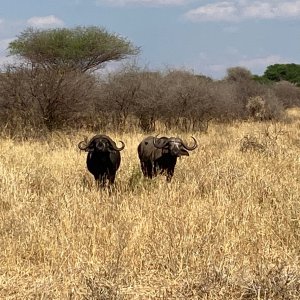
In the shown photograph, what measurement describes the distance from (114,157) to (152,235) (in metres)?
3.70

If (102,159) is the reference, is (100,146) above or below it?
above

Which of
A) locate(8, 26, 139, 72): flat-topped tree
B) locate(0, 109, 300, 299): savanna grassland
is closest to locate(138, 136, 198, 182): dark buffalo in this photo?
locate(0, 109, 300, 299): savanna grassland

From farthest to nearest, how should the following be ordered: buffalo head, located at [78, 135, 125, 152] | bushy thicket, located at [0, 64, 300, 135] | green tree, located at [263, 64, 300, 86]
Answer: green tree, located at [263, 64, 300, 86], bushy thicket, located at [0, 64, 300, 135], buffalo head, located at [78, 135, 125, 152]

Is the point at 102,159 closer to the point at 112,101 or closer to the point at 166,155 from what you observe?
the point at 166,155

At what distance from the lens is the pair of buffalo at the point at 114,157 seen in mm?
9023

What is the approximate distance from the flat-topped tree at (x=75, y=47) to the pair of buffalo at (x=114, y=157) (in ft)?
53.6

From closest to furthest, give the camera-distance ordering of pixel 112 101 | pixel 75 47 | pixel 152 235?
pixel 152 235 < pixel 112 101 < pixel 75 47

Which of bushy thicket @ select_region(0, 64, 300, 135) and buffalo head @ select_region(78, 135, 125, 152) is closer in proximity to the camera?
buffalo head @ select_region(78, 135, 125, 152)

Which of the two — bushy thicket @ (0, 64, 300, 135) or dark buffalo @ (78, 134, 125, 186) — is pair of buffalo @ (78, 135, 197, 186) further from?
bushy thicket @ (0, 64, 300, 135)

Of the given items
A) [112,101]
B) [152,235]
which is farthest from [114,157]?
[112,101]

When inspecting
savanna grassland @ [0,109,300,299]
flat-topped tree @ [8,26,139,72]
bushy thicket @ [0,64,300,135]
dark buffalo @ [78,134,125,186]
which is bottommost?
savanna grassland @ [0,109,300,299]

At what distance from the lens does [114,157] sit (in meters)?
9.28

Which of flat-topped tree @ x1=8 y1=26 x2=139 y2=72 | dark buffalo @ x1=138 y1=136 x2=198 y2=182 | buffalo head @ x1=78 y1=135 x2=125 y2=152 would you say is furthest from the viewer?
flat-topped tree @ x1=8 y1=26 x2=139 y2=72

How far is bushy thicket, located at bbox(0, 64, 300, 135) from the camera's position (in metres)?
17.0
